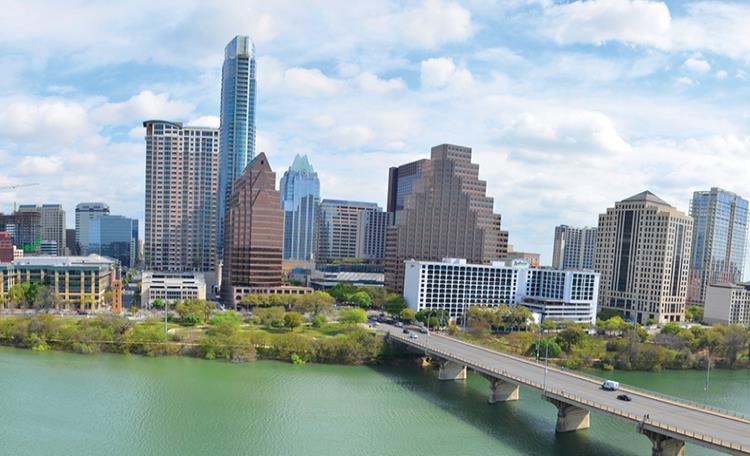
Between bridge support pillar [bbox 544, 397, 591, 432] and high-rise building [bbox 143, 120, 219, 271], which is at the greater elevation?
high-rise building [bbox 143, 120, 219, 271]

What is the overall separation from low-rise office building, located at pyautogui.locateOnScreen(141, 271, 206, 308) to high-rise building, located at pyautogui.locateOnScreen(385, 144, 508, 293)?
142ft

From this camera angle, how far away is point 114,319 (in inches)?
2731

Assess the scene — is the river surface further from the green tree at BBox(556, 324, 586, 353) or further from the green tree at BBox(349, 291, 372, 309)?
the green tree at BBox(349, 291, 372, 309)

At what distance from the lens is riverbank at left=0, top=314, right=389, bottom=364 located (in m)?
65.7

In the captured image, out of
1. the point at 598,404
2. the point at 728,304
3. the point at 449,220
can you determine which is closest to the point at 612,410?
the point at 598,404

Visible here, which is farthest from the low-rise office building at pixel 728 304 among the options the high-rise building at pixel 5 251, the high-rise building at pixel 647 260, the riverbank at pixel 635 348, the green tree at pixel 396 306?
the high-rise building at pixel 5 251

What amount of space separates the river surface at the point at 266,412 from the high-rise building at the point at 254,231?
40.9 metres

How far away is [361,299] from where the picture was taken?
10550 cm

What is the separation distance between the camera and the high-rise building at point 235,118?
150375mm

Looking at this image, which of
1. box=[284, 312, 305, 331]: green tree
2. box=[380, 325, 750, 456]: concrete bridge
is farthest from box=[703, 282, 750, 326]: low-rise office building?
box=[284, 312, 305, 331]: green tree

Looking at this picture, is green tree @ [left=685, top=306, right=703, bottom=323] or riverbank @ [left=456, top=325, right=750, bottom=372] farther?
green tree @ [left=685, top=306, right=703, bottom=323]

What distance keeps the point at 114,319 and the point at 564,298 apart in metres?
78.6

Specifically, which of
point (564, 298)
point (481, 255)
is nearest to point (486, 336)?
point (564, 298)

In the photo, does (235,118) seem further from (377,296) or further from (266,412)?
(266,412)
